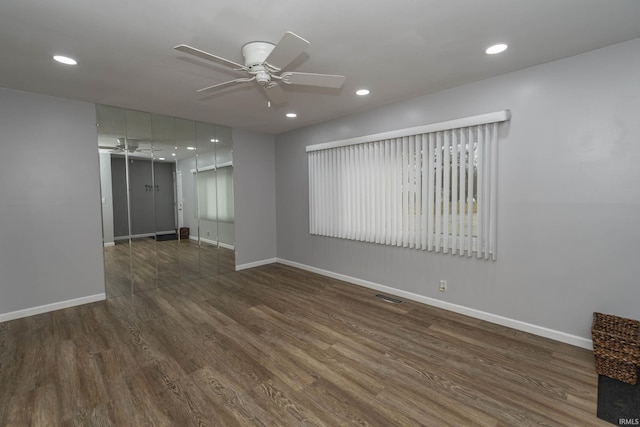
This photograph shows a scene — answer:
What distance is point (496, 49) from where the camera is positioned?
99.9 inches

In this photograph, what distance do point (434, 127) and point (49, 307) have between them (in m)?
5.41

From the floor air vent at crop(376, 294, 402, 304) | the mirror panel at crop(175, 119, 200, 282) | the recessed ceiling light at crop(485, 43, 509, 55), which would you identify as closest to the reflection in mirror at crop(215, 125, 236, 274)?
the mirror panel at crop(175, 119, 200, 282)

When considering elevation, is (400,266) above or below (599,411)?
Answer: above

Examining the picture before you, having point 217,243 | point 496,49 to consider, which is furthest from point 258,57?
point 217,243

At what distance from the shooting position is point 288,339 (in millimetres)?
2945

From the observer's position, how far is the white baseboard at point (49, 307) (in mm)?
3438

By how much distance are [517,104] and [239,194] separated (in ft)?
14.8

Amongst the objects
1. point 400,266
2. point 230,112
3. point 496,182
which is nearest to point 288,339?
point 400,266

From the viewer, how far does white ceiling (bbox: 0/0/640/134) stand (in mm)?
1943

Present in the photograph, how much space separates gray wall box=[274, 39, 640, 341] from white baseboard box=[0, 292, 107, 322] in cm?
465

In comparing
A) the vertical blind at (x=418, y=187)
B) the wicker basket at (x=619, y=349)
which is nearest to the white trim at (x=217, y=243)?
the vertical blind at (x=418, y=187)

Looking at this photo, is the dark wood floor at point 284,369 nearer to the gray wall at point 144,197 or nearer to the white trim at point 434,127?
the gray wall at point 144,197

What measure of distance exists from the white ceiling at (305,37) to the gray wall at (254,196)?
2.16 meters

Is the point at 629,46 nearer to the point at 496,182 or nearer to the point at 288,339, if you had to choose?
the point at 496,182
